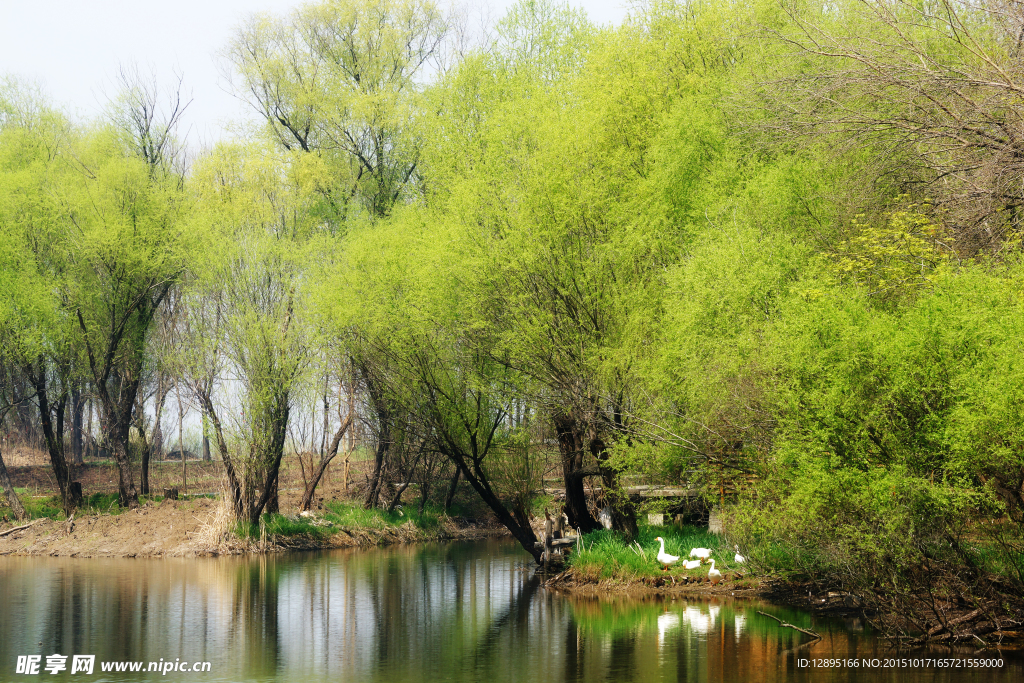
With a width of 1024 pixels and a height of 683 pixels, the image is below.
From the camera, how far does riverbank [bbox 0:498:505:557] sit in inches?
1199

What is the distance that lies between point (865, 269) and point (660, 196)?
6560mm

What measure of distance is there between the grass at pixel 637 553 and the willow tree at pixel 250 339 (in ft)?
41.3

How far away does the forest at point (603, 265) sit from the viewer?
46.0 feet

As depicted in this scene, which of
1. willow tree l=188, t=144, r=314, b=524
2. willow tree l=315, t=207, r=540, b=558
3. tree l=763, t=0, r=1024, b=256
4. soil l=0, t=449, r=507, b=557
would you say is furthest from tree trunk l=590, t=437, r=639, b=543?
soil l=0, t=449, r=507, b=557

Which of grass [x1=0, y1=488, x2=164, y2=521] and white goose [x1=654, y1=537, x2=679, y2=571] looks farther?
grass [x1=0, y1=488, x2=164, y2=521]

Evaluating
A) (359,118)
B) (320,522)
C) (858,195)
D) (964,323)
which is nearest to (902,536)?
(964,323)

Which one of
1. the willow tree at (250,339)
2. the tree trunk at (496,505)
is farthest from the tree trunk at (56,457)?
the tree trunk at (496,505)

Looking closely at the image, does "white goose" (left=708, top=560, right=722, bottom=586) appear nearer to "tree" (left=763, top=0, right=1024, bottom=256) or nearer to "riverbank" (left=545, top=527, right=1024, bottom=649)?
"riverbank" (left=545, top=527, right=1024, bottom=649)

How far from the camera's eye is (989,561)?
14.5m

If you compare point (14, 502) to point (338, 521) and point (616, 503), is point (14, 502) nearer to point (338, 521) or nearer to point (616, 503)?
point (338, 521)

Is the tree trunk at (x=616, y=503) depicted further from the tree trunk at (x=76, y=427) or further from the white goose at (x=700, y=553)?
the tree trunk at (x=76, y=427)

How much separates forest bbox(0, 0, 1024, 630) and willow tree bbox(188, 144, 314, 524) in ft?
0.33

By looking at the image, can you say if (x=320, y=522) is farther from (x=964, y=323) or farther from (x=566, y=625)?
(x=964, y=323)

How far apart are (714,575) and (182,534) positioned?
18.8 meters
